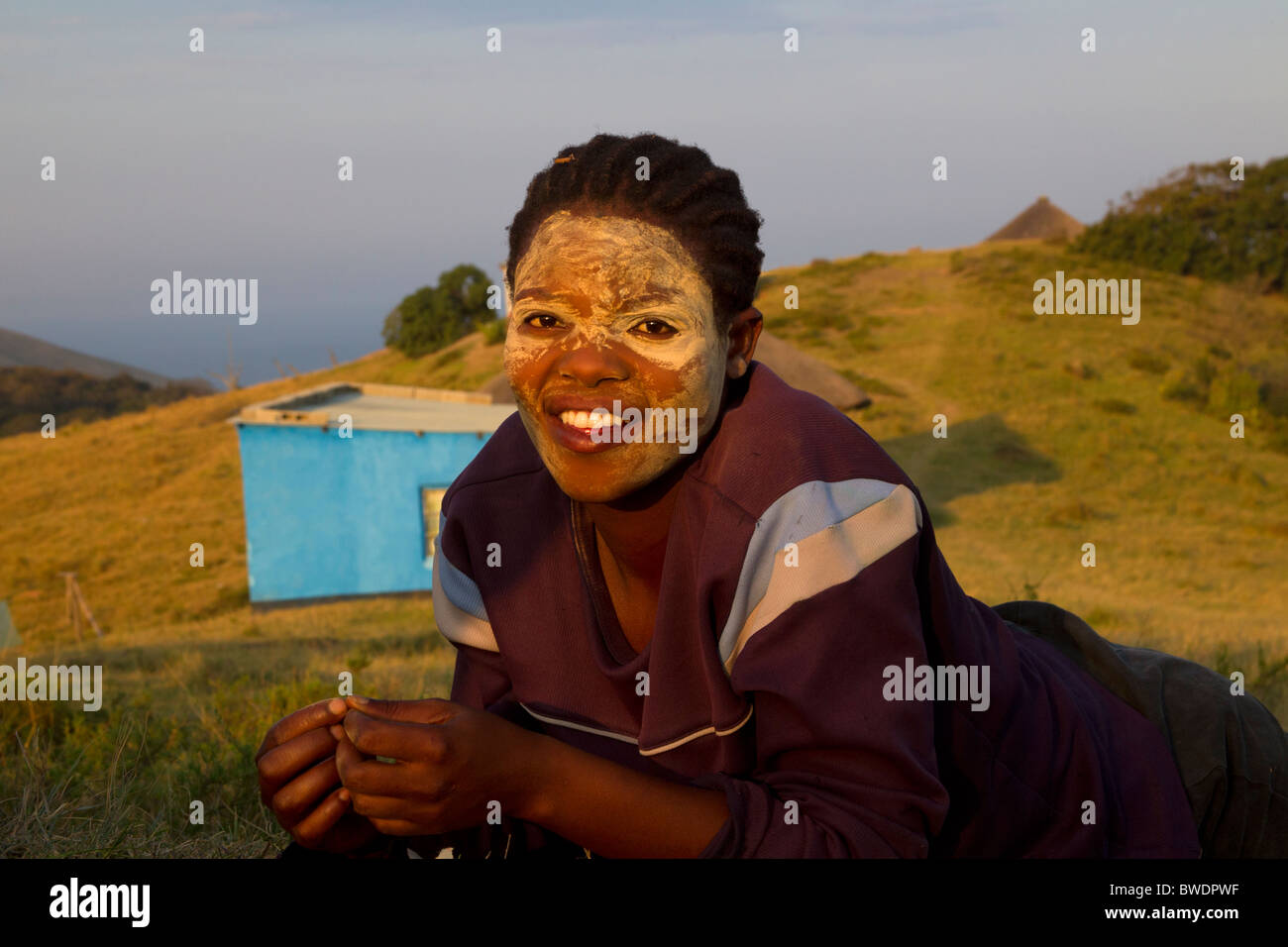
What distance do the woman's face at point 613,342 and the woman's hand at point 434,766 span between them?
50 cm

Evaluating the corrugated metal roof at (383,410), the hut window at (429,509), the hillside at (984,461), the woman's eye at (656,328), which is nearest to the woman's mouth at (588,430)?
the woman's eye at (656,328)

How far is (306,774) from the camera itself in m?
1.94

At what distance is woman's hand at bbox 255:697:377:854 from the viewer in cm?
192

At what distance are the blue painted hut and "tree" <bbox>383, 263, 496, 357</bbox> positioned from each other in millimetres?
24307

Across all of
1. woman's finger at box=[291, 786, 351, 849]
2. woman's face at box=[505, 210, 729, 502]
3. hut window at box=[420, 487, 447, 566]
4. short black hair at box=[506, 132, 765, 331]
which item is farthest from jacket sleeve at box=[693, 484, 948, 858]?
hut window at box=[420, 487, 447, 566]

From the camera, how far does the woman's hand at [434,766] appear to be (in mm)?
1765

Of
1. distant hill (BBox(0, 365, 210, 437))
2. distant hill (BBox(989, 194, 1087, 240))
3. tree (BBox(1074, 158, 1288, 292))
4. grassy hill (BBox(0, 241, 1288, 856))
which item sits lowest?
grassy hill (BBox(0, 241, 1288, 856))

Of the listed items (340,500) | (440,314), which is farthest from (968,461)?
(440,314)

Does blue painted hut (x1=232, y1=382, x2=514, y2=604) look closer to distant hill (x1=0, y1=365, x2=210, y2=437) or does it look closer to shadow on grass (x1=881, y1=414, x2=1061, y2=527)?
shadow on grass (x1=881, y1=414, x2=1061, y2=527)

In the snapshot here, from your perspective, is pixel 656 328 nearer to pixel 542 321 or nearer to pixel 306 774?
pixel 542 321

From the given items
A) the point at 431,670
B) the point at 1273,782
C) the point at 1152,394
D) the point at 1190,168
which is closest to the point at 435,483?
the point at 431,670

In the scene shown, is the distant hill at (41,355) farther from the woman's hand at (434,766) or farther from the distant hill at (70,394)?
the woman's hand at (434,766)
